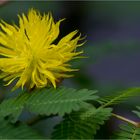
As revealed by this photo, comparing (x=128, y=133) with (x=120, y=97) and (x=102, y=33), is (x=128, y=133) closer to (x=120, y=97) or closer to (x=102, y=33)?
(x=120, y=97)

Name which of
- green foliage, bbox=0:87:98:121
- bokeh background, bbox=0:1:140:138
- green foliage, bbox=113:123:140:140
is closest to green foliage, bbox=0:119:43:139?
green foliage, bbox=0:87:98:121

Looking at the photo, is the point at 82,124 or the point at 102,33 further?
the point at 102,33

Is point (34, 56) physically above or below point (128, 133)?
above

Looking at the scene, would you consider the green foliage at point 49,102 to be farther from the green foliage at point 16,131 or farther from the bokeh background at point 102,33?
the bokeh background at point 102,33

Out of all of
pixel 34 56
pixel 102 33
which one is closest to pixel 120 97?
pixel 34 56

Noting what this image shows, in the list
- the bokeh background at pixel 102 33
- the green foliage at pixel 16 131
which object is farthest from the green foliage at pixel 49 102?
the bokeh background at pixel 102 33

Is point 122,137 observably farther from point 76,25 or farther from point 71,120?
point 76,25

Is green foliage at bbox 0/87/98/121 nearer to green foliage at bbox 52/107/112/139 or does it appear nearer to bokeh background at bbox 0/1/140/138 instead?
green foliage at bbox 52/107/112/139
